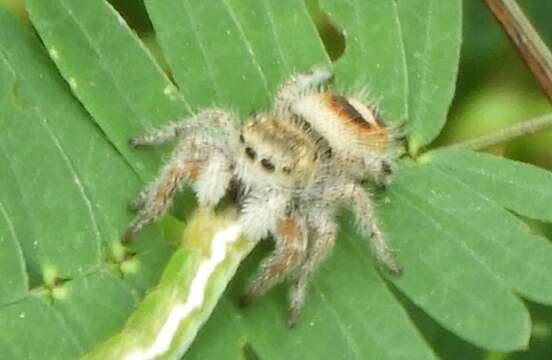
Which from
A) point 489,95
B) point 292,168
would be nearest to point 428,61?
point 292,168

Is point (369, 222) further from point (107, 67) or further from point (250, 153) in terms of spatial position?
point (107, 67)

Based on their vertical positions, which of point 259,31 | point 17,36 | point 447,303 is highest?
point 17,36

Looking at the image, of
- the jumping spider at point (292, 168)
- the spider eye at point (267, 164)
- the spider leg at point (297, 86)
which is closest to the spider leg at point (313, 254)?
the jumping spider at point (292, 168)

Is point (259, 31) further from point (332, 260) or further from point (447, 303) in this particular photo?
point (447, 303)

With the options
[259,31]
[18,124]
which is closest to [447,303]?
[259,31]

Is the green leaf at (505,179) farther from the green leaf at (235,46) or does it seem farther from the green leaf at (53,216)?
the green leaf at (53,216)
